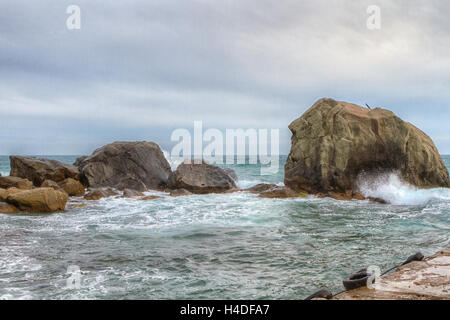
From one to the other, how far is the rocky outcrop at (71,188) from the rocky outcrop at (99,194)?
159 cm

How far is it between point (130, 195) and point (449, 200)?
18.1 metres

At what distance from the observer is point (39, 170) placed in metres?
26.5

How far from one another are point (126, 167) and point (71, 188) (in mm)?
5229

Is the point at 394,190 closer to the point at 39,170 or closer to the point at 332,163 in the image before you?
the point at 332,163

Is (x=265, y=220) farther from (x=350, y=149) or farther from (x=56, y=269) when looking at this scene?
(x=350, y=149)

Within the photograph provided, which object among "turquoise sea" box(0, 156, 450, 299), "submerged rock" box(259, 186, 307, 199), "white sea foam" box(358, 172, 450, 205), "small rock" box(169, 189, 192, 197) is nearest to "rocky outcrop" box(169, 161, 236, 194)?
"small rock" box(169, 189, 192, 197)

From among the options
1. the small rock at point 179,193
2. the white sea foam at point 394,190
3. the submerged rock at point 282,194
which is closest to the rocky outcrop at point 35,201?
the small rock at point 179,193

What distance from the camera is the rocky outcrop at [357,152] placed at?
2422 centimetres

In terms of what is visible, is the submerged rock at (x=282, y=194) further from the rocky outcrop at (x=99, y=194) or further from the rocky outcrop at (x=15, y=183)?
the rocky outcrop at (x=15, y=183)

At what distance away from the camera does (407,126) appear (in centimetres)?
2464

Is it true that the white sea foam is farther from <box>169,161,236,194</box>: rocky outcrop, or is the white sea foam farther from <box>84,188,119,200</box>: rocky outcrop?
<box>84,188,119,200</box>: rocky outcrop

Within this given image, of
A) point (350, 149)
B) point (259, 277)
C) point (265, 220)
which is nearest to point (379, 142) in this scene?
point (350, 149)

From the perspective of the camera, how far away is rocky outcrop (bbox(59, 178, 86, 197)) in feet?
81.4

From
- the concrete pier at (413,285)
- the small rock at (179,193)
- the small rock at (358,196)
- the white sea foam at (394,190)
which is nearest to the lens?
the concrete pier at (413,285)
